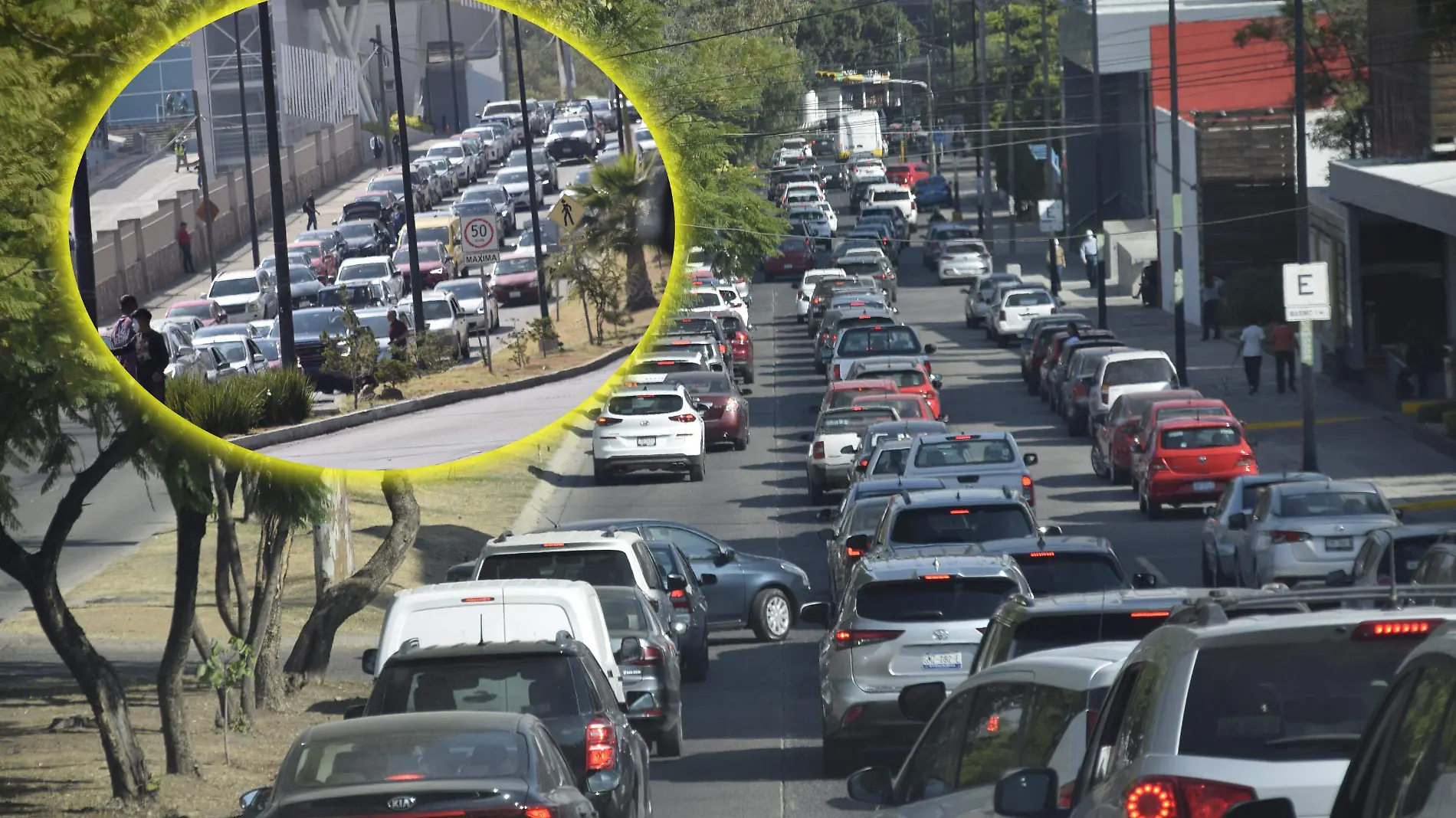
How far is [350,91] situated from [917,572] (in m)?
10.7

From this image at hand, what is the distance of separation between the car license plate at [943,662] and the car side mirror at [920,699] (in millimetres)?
2497

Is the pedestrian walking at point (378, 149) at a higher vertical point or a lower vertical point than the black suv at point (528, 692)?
higher

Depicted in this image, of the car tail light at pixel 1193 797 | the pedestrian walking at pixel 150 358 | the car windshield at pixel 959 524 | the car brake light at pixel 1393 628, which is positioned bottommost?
the car windshield at pixel 959 524

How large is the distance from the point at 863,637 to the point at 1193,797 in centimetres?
890

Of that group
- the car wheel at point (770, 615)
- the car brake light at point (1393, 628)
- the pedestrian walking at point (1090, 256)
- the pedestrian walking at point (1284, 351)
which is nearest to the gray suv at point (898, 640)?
the car wheel at point (770, 615)

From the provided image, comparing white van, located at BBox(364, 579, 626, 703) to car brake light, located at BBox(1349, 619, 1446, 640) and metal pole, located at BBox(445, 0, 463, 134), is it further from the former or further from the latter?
metal pole, located at BBox(445, 0, 463, 134)

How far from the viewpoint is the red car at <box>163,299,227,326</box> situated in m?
3.41

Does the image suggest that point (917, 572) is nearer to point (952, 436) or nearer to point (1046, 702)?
point (1046, 702)

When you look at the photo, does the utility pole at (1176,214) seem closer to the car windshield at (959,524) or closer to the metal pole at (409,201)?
the car windshield at (959,524)

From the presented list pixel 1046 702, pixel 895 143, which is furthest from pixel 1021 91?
pixel 1046 702

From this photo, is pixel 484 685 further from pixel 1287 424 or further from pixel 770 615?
pixel 1287 424

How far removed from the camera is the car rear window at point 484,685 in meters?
10.7

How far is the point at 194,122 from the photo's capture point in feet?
11.2

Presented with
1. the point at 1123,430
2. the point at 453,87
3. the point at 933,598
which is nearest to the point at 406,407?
the point at 453,87
